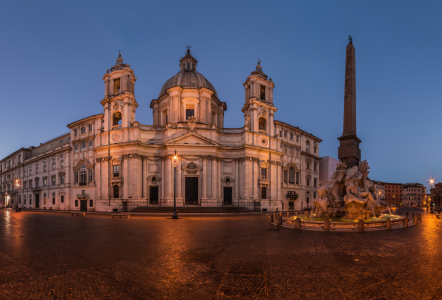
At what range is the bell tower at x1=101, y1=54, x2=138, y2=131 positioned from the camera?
44.0 meters

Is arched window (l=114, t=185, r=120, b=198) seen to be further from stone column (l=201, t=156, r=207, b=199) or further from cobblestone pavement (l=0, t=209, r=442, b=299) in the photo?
cobblestone pavement (l=0, t=209, r=442, b=299)

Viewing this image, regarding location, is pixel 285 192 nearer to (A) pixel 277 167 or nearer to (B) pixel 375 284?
(A) pixel 277 167

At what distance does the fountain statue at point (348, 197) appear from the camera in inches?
779

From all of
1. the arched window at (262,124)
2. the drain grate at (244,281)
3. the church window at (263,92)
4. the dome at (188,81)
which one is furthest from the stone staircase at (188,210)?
the drain grate at (244,281)

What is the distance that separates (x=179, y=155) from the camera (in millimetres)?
42656

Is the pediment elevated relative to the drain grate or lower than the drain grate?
elevated

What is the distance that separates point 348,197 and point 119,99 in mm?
37857

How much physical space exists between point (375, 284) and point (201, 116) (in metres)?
42.3

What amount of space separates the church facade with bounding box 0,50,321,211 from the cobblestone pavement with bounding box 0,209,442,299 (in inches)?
1139

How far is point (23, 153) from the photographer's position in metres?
68.4

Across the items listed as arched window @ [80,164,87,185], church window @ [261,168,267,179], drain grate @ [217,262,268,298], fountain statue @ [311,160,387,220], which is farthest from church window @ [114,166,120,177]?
drain grate @ [217,262,268,298]

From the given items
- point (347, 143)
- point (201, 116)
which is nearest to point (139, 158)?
point (201, 116)

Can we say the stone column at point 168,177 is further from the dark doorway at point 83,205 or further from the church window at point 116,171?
the dark doorway at point 83,205

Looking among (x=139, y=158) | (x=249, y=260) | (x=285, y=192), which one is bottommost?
(x=285, y=192)
